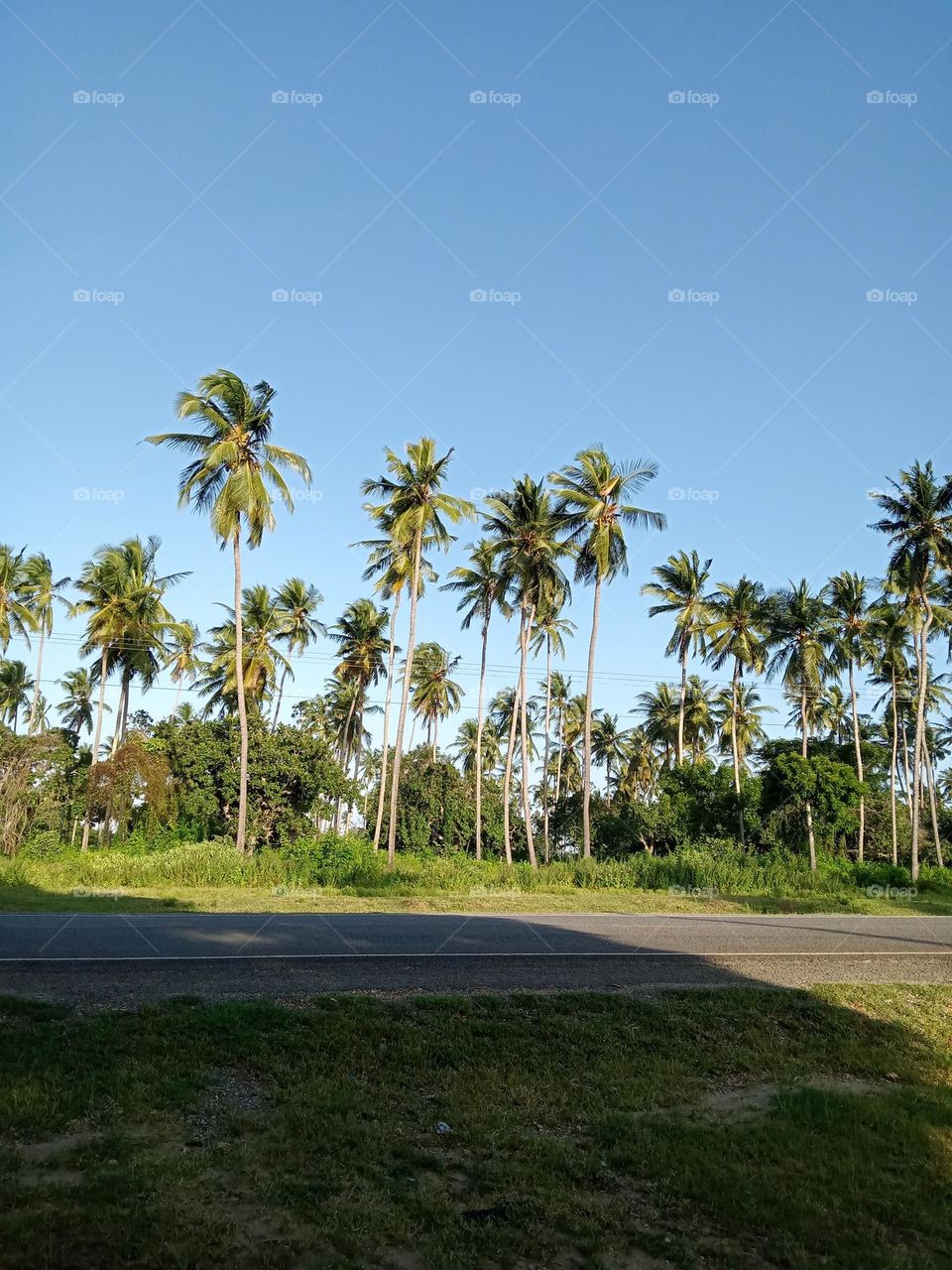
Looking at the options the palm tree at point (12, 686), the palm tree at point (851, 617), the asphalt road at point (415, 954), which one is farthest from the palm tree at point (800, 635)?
the palm tree at point (12, 686)

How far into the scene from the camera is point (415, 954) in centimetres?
1240

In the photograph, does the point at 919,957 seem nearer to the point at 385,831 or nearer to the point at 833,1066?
the point at 833,1066

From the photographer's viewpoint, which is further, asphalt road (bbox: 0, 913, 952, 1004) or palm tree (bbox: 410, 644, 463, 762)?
palm tree (bbox: 410, 644, 463, 762)

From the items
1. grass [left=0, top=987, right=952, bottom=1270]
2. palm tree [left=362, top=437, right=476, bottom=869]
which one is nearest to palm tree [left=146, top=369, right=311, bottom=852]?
palm tree [left=362, top=437, right=476, bottom=869]

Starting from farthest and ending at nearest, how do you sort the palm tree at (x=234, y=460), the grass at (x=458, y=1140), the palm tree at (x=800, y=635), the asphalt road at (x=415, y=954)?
the palm tree at (x=800, y=635), the palm tree at (x=234, y=460), the asphalt road at (x=415, y=954), the grass at (x=458, y=1140)

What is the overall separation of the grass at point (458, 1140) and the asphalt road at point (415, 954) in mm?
1142

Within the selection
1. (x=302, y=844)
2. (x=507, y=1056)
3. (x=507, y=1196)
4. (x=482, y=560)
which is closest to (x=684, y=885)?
(x=302, y=844)

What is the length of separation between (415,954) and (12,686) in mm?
62790

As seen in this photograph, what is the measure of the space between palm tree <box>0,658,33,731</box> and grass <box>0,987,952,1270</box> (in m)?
64.4

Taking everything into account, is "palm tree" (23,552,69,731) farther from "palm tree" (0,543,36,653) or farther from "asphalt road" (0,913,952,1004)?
"asphalt road" (0,913,952,1004)

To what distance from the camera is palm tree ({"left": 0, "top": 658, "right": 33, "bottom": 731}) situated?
65062 millimetres

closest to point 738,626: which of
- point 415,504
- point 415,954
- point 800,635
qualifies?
point 800,635

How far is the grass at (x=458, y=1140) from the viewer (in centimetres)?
529

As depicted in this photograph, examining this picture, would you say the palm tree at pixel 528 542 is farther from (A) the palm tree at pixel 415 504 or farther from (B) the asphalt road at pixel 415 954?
(B) the asphalt road at pixel 415 954
